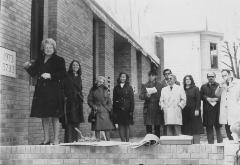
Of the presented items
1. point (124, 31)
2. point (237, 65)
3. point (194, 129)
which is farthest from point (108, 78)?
point (237, 65)

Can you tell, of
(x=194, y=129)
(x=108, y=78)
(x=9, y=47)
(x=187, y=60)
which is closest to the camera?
(x=9, y=47)

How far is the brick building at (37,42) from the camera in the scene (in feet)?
19.0

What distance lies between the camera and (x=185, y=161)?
495 cm

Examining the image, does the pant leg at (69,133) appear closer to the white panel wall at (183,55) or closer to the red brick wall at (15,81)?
the red brick wall at (15,81)

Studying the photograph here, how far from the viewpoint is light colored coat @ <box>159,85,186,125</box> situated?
7164mm

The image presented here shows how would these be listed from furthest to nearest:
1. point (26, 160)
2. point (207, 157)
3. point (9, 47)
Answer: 1. point (9, 47)
2. point (26, 160)
3. point (207, 157)

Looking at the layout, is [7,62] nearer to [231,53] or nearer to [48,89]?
[48,89]

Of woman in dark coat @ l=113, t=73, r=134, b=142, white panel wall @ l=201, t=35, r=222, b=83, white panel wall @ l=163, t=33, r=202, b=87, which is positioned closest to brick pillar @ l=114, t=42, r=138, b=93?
woman in dark coat @ l=113, t=73, r=134, b=142

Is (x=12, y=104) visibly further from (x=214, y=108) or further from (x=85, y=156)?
(x=214, y=108)

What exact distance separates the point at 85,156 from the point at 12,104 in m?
1.45

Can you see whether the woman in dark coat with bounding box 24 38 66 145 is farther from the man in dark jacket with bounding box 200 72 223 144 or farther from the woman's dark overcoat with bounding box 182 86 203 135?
the man in dark jacket with bounding box 200 72 223 144

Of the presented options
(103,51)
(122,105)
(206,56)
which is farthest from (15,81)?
(206,56)

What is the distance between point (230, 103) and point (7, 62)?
3616mm

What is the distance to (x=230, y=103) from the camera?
673cm
